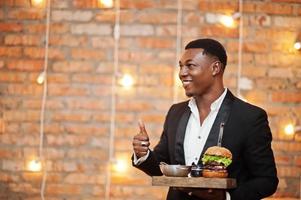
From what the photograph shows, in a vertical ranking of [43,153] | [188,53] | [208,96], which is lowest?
[43,153]

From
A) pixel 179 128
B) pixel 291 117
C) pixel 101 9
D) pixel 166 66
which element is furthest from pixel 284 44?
pixel 179 128

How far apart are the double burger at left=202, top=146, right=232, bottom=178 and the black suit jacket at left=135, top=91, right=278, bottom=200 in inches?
4.5

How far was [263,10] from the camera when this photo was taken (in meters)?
3.09

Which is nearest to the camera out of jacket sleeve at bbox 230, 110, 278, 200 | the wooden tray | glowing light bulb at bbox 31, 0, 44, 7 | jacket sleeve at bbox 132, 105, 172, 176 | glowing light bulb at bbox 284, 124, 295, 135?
the wooden tray

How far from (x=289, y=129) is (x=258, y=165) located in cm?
123

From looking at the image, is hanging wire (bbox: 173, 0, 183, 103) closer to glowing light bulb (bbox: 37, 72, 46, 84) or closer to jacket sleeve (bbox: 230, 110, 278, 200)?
glowing light bulb (bbox: 37, 72, 46, 84)

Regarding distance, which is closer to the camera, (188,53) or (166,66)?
(188,53)

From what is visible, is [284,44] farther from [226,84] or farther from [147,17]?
[147,17]

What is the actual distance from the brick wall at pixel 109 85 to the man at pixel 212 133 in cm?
97

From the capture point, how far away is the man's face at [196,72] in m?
2.00

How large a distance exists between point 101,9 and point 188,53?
1.21 metres

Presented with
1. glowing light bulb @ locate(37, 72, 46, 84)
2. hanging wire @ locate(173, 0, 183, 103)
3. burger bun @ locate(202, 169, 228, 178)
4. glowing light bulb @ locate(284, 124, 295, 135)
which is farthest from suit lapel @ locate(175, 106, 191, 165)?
glowing light bulb @ locate(37, 72, 46, 84)

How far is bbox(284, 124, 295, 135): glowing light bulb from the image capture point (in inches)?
119

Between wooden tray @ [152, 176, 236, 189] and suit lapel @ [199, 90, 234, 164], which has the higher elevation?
suit lapel @ [199, 90, 234, 164]
